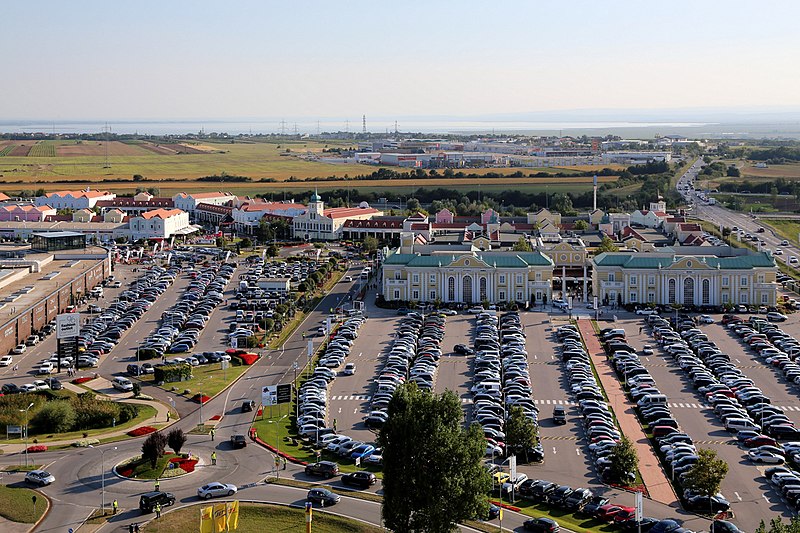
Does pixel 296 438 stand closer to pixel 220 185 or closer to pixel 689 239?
pixel 689 239

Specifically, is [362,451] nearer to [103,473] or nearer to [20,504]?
[103,473]

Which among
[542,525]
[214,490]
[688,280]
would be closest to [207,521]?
[214,490]

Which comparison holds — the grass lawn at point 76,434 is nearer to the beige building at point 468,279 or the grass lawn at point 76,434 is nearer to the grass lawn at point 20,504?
the grass lawn at point 20,504

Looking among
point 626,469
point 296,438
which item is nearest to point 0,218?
point 296,438

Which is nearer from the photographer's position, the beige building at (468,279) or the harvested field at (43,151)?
the beige building at (468,279)

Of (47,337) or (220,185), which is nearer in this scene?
(47,337)

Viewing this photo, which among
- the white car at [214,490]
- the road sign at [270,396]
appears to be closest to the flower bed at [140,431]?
the road sign at [270,396]
